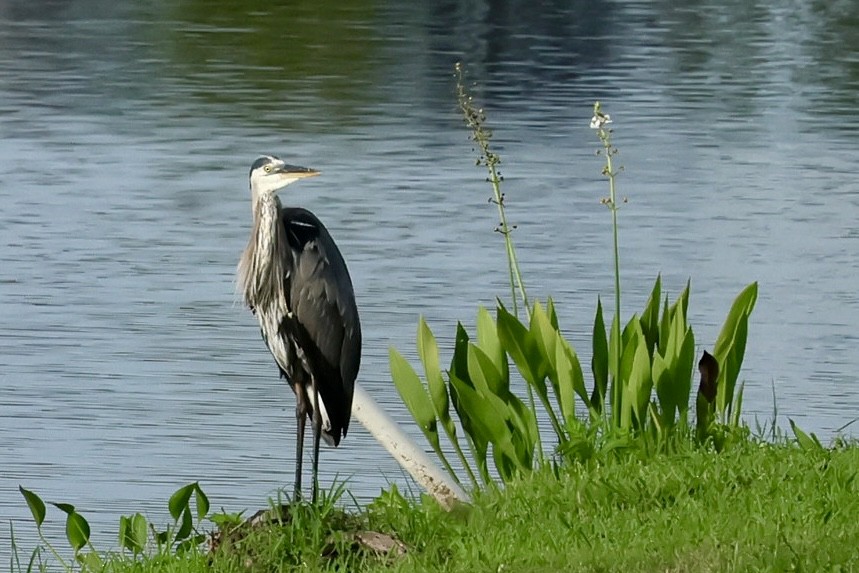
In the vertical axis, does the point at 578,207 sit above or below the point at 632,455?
below

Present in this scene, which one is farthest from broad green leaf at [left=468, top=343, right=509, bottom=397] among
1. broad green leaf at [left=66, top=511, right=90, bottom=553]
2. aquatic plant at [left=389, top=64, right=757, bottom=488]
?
broad green leaf at [left=66, top=511, right=90, bottom=553]

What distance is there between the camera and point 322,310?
6.41 meters

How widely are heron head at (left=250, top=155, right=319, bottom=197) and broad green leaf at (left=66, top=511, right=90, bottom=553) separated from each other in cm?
119

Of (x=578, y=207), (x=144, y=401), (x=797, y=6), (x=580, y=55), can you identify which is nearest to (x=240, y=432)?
(x=144, y=401)

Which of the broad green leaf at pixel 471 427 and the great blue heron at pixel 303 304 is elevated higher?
the great blue heron at pixel 303 304

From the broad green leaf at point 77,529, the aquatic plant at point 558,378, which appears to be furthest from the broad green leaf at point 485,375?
the broad green leaf at point 77,529

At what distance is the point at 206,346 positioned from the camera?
349 inches

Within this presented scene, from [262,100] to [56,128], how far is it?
229 centimetres

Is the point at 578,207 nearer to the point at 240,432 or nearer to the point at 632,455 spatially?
the point at 240,432

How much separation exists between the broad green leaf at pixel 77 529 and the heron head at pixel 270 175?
1186 millimetres

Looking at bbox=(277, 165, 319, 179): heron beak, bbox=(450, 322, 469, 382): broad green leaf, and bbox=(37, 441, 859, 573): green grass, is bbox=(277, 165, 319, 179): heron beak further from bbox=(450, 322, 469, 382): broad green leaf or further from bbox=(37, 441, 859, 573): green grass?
bbox=(37, 441, 859, 573): green grass

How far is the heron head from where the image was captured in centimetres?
607

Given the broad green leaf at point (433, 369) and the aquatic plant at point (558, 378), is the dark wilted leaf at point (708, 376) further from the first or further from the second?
the broad green leaf at point (433, 369)

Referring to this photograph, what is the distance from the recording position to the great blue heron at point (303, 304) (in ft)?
20.5
